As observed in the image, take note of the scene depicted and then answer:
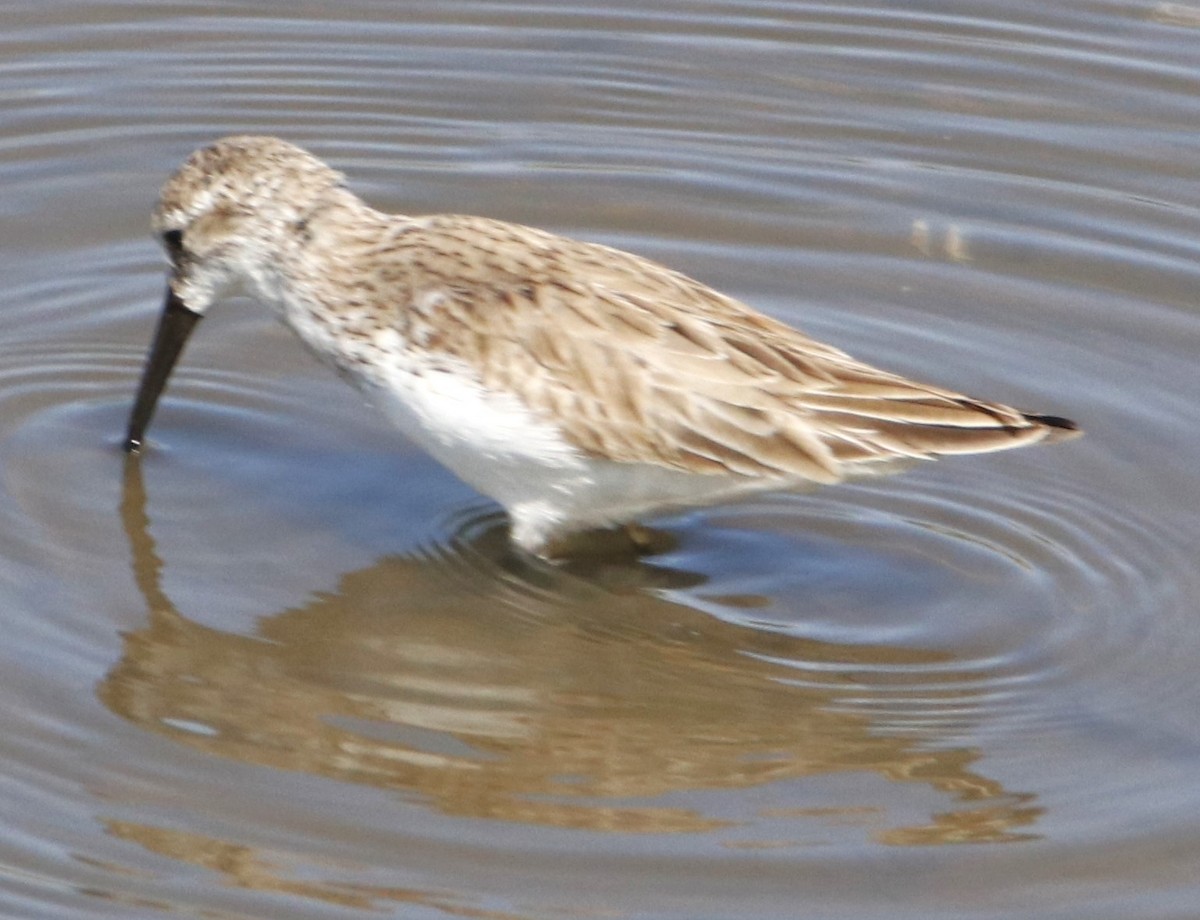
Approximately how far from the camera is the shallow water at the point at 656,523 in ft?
18.4

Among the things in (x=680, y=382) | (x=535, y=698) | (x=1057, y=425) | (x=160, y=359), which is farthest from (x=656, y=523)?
(x=160, y=359)

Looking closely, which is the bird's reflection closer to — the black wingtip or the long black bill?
the long black bill

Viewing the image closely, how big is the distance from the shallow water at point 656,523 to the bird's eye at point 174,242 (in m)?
0.85

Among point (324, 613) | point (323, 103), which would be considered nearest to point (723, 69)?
point (323, 103)

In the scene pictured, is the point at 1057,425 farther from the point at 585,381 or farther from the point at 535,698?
the point at 535,698

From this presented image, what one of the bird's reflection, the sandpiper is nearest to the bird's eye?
the sandpiper

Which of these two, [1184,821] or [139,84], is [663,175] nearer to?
[139,84]

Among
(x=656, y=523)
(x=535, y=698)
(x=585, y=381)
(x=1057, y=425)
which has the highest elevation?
(x=1057, y=425)

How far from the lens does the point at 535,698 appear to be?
650cm

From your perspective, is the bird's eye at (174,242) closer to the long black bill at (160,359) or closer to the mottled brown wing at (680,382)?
the long black bill at (160,359)

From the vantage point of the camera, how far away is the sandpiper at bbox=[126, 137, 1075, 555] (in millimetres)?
6645

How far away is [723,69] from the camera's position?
10.9m

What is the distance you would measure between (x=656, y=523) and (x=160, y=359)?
199cm

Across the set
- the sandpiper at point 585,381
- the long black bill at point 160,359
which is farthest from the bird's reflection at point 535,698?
the long black bill at point 160,359
